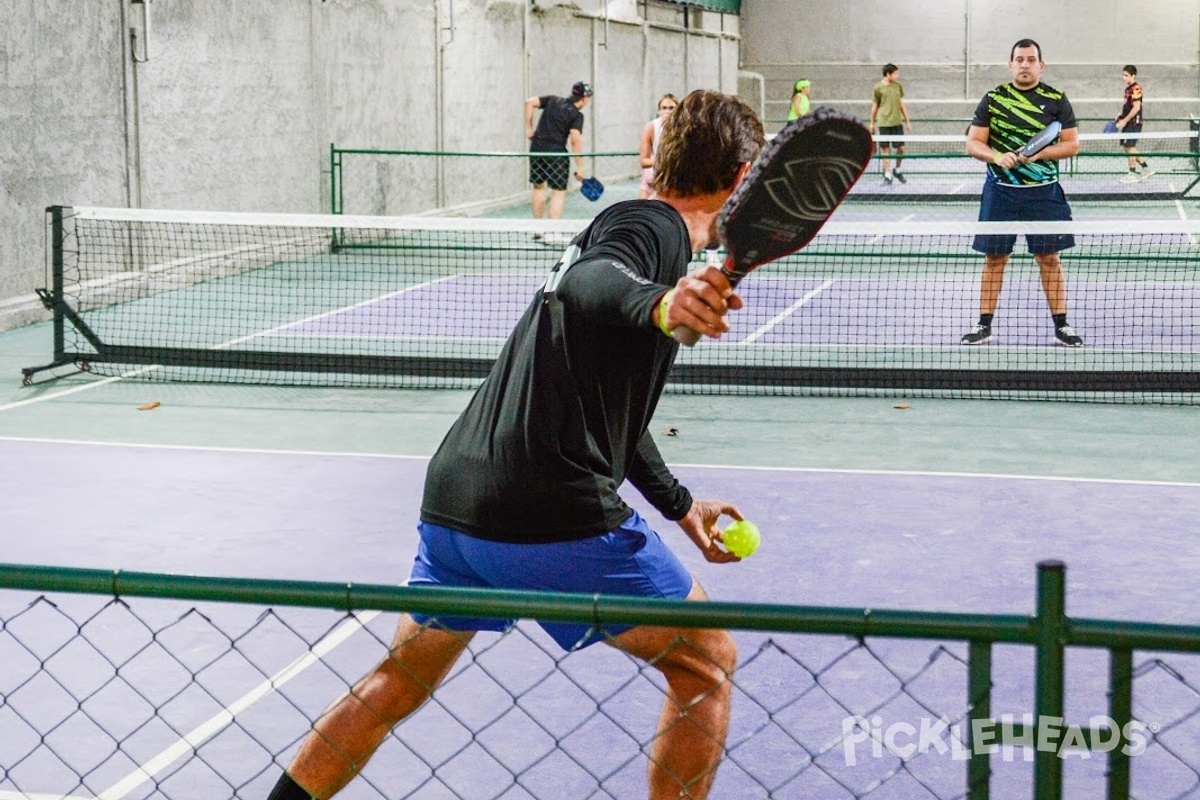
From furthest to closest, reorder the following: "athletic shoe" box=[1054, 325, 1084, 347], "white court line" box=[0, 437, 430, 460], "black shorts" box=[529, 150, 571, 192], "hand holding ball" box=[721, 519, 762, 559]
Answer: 1. "black shorts" box=[529, 150, 571, 192]
2. "athletic shoe" box=[1054, 325, 1084, 347]
3. "white court line" box=[0, 437, 430, 460]
4. "hand holding ball" box=[721, 519, 762, 559]

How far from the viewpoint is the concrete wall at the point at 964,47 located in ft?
116

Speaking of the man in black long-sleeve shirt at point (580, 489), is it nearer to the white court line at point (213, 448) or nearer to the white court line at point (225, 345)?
the white court line at point (213, 448)

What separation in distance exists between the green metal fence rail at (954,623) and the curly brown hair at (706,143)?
42.3 inches

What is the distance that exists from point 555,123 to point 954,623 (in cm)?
1580

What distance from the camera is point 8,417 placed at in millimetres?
8930

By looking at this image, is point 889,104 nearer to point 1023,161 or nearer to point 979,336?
point 979,336

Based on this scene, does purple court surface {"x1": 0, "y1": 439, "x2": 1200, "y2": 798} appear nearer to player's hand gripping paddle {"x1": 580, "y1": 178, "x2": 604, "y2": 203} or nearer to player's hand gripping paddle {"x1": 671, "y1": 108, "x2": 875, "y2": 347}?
player's hand gripping paddle {"x1": 671, "y1": 108, "x2": 875, "y2": 347}

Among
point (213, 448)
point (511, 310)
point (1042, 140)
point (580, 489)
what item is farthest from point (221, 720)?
point (511, 310)

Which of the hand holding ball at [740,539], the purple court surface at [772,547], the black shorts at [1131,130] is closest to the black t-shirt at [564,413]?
the hand holding ball at [740,539]

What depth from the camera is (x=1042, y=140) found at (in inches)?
385

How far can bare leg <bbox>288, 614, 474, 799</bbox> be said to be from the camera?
3.27 m

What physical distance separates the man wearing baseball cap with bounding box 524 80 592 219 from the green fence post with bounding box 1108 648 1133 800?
14.8 m

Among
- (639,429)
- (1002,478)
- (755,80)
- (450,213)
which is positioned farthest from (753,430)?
(755,80)

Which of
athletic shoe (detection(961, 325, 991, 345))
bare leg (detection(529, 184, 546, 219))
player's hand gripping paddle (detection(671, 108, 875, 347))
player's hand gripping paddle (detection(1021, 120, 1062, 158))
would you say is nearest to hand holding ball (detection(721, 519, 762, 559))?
player's hand gripping paddle (detection(671, 108, 875, 347))
